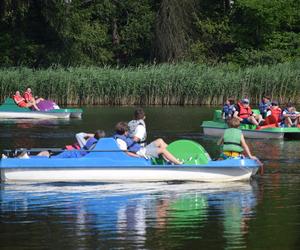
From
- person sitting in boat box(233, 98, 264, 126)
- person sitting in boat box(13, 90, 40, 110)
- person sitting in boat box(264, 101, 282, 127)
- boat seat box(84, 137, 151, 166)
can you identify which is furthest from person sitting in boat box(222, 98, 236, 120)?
boat seat box(84, 137, 151, 166)

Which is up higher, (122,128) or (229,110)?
Answer: (122,128)

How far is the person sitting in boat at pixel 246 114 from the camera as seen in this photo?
2652 centimetres

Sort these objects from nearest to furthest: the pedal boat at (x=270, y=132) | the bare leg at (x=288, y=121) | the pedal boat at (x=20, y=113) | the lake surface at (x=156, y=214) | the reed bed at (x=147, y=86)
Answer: the lake surface at (x=156, y=214) < the pedal boat at (x=270, y=132) < the bare leg at (x=288, y=121) < the pedal boat at (x=20, y=113) < the reed bed at (x=147, y=86)

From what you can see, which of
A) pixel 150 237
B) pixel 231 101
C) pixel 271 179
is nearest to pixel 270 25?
pixel 231 101

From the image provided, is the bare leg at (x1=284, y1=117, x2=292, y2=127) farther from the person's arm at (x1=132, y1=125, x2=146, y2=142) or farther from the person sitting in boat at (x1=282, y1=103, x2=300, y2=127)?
the person's arm at (x1=132, y1=125, x2=146, y2=142)

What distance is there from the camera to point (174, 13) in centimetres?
4994

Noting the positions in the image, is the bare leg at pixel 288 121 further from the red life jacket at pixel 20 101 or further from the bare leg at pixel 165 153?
the red life jacket at pixel 20 101

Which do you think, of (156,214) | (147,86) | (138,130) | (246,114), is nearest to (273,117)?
(246,114)

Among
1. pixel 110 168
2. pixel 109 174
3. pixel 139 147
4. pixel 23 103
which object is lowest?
pixel 23 103

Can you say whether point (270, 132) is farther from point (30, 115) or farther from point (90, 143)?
point (30, 115)

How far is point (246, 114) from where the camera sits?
26812 millimetres

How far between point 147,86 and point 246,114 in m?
15.5

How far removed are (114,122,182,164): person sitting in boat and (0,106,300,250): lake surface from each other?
49 cm

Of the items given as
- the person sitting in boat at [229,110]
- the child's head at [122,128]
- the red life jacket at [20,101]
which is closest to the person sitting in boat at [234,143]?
the child's head at [122,128]
